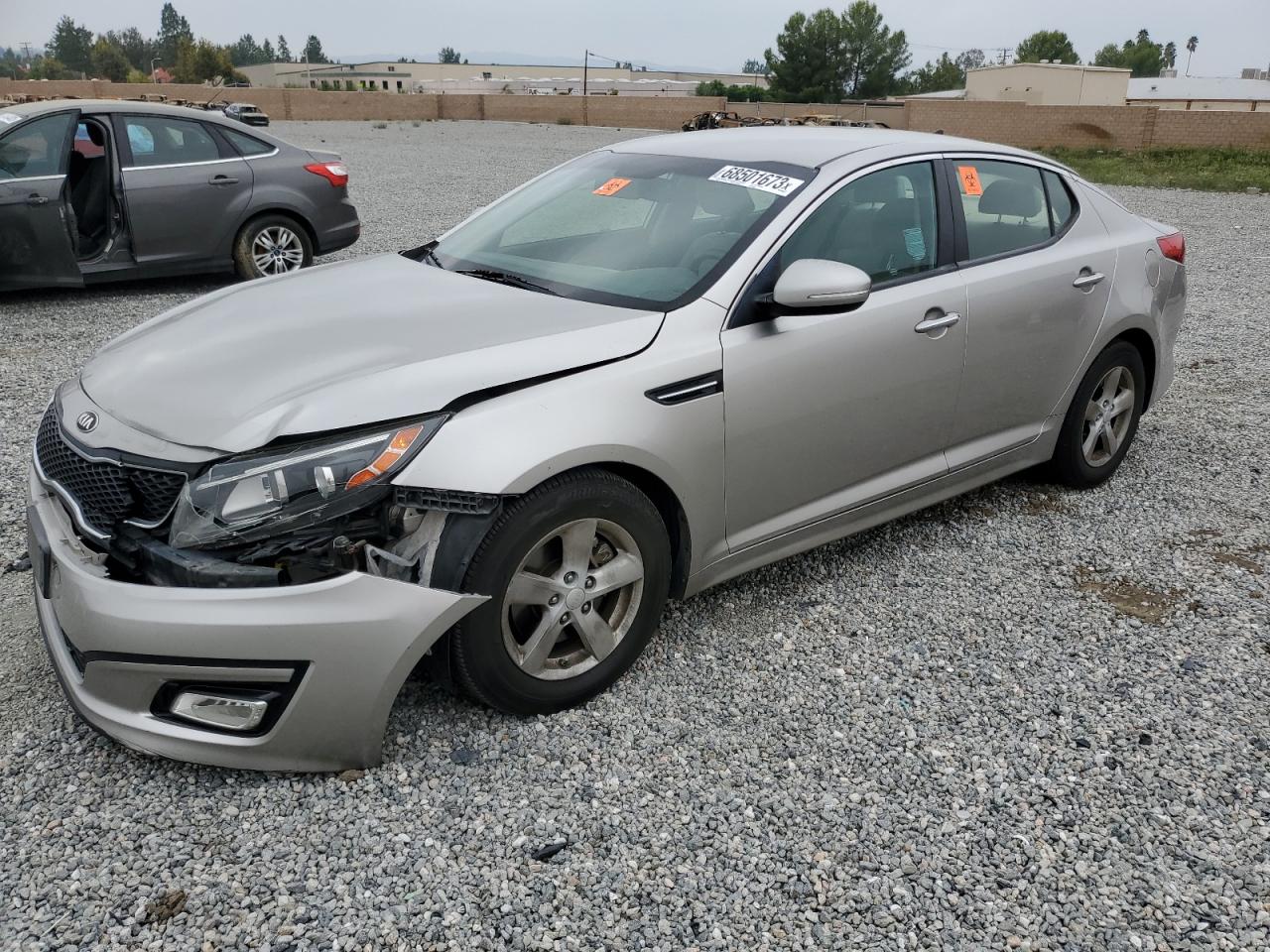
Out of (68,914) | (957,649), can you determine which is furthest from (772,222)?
(68,914)

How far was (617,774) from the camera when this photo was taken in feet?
9.54

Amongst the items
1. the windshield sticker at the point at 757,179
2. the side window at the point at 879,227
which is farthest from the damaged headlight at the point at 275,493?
the windshield sticker at the point at 757,179

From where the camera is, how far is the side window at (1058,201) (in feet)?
14.9

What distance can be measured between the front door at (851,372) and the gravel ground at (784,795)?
0.47 meters

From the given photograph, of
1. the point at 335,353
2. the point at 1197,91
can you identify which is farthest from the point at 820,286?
the point at 1197,91

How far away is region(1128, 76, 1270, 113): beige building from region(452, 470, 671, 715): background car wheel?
2680 inches

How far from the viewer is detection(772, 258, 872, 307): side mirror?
323 centimetres

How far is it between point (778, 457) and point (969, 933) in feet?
5.07

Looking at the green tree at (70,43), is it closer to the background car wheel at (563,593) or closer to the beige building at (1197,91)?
the beige building at (1197,91)

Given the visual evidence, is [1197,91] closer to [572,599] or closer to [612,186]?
[612,186]

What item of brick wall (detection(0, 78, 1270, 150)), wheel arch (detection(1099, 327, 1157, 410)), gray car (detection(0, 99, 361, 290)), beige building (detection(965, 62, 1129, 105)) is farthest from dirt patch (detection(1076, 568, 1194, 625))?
beige building (detection(965, 62, 1129, 105))

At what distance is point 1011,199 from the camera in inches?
172

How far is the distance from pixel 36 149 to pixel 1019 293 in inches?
279

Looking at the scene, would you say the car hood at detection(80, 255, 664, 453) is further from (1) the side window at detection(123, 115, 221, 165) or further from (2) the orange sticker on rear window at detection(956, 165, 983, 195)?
(1) the side window at detection(123, 115, 221, 165)
